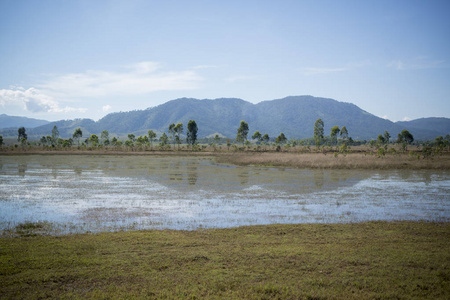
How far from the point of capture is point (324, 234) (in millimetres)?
13336

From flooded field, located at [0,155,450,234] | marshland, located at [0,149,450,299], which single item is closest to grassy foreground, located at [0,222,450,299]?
marshland, located at [0,149,450,299]

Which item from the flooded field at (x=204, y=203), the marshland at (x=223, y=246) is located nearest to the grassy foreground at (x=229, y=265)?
the marshland at (x=223, y=246)

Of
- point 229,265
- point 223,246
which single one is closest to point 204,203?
point 223,246

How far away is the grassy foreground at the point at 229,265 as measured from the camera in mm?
8180

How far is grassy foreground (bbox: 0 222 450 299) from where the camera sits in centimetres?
818

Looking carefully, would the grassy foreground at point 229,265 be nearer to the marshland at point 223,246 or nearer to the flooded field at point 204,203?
the marshland at point 223,246

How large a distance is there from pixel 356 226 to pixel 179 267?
31.1ft

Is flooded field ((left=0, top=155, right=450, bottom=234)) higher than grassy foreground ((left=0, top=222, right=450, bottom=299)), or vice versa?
grassy foreground ((left=0, top=222, right=450, bottom=299))

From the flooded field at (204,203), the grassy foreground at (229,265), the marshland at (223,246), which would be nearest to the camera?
the grassy foreground at (229,265)

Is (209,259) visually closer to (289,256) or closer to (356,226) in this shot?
(289,256)

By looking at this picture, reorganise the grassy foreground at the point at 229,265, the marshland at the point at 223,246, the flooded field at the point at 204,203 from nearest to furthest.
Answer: the grassy foreground at the point at 229,265, the marshland at the point at 223,246, the flooded field at the point at 204,203

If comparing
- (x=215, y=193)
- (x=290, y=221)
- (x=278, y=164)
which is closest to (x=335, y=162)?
(x=278, y=164)

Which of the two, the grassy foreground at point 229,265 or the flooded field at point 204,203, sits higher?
the grassy foreground at point 229,265

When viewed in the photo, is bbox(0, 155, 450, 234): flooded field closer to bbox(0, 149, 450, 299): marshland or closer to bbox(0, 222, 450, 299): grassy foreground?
bbox(0, 149, 450, 299): marshland
